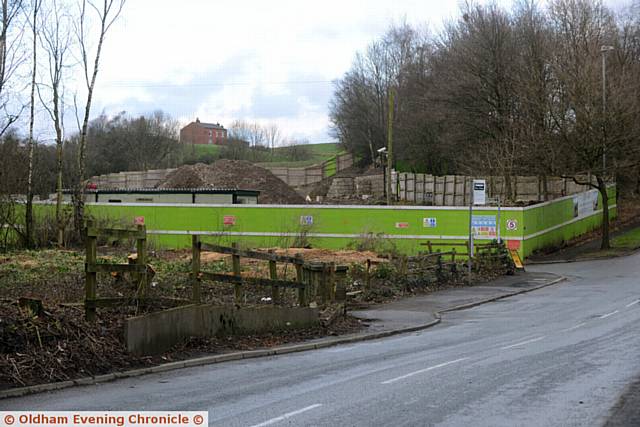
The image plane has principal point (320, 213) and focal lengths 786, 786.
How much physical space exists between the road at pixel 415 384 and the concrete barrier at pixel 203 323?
0.84m

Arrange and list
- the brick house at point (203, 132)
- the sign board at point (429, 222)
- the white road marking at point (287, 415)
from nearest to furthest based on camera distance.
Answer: the white road marking at point (287, 415), the sign board at point (429, 222), the brick house at point (203, 132)

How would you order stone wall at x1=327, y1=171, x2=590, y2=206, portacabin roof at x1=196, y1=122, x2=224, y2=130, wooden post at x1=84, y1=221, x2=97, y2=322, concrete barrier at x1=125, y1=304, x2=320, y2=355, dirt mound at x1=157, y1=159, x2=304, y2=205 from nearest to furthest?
wooden post at x1=84, y1=221, x2=97, y2=322
concrete barrier at x1=125, y1=304, x2=320, y2=355
stone wall at x1=327, y1=171, x2=590, y2=206
dirt mound at x1=157, y1=159, x2=304, y2=205
portacabin roof at x1=196, y1=122, x2=224, y2=130

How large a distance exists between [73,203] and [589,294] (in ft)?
85.6

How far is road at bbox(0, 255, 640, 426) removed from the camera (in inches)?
345

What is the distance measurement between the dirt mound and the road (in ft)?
162

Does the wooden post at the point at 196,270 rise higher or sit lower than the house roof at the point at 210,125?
lower

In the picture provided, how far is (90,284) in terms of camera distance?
11.6 metres

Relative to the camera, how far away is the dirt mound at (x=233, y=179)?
67.2 metres

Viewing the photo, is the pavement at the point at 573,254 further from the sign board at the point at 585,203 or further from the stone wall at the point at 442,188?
the stone wall at the point at 442,188

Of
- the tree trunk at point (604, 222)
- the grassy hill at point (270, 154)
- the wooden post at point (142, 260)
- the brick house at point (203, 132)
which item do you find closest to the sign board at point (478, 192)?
the tree trunk at point (604, 222)

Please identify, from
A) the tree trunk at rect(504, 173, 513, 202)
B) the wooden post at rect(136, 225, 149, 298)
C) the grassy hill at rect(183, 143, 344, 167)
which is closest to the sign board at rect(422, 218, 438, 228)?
the tree trunk at rect(504, 173, 513, 202)

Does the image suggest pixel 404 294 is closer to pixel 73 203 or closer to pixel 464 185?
pixel 73 203

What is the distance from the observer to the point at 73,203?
4075 centimetres

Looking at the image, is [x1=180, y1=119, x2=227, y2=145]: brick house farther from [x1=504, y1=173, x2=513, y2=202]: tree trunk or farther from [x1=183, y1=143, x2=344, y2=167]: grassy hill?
[x1=504, y1=173, x2=513, y2=202]: tree trunk
